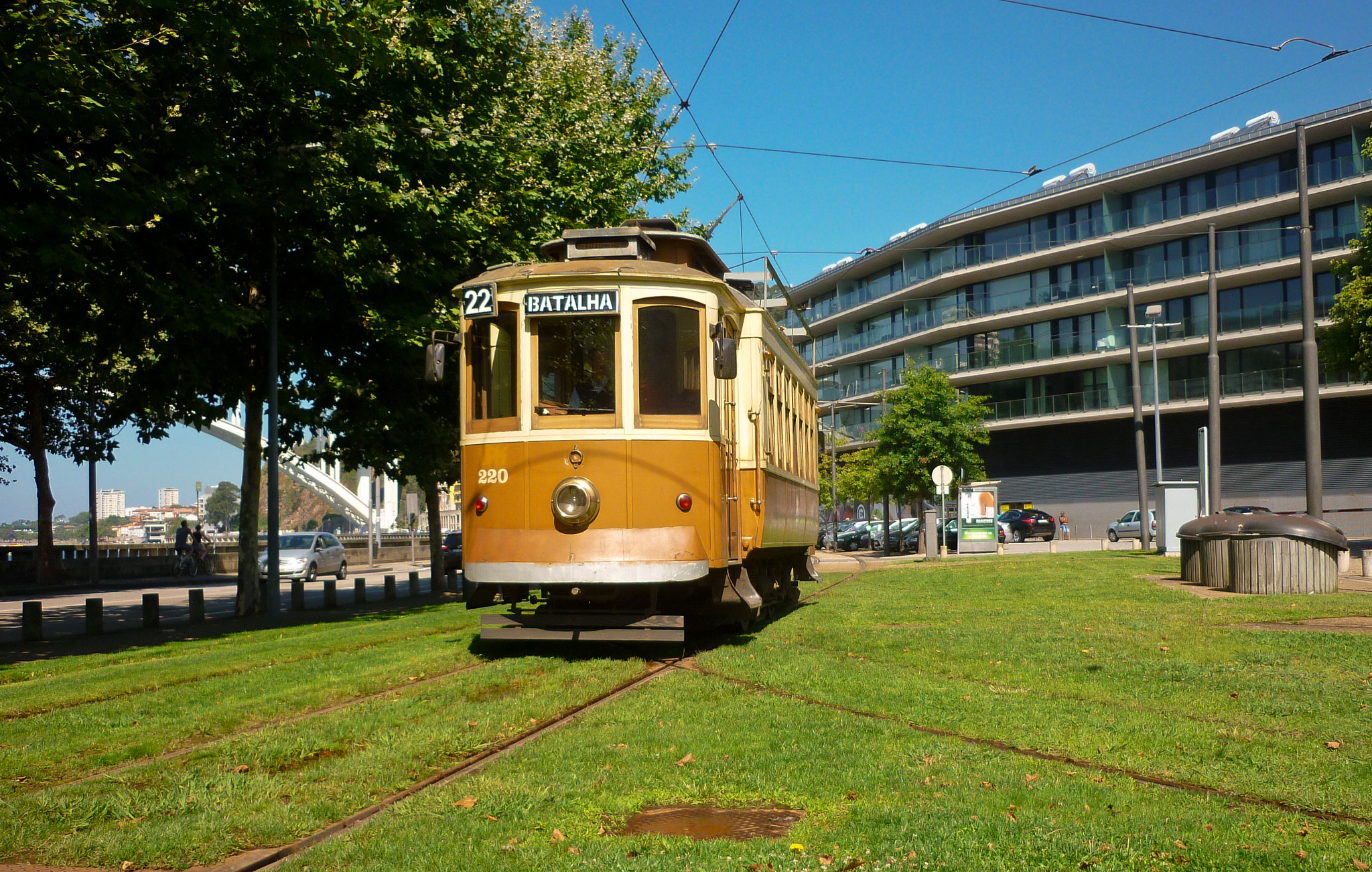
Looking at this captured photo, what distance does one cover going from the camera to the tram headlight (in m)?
10.3

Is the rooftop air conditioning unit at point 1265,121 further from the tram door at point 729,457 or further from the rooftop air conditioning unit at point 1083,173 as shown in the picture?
the tram door at point 729,457

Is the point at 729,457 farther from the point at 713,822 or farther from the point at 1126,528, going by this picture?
the point at 1126,528

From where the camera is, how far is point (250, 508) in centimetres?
1998

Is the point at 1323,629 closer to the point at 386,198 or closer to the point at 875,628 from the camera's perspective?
the point at 875,628

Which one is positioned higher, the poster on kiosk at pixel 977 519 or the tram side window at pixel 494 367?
the tram side window at pixel 494 367

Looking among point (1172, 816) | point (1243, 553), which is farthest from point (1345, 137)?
point (1172, 816)

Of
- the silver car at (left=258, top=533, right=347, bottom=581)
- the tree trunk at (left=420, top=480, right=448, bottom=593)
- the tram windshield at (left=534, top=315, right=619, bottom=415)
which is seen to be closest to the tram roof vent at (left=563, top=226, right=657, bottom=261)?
the tram windshield at (left=534, top=315, right=619, bottom=415)

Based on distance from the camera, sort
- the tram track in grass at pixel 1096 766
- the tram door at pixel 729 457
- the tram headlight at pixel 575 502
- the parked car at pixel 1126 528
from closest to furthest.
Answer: the tram track in grass at pixel 1096 766 < the tram headlight at pixel 575 502 < the tram door at pixel 729 457 < the parked car at pixel 1126 528

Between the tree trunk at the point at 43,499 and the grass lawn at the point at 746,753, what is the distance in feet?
91.1

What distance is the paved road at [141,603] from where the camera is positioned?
746 inches

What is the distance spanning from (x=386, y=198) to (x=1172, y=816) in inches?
575

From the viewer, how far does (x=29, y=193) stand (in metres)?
12.9

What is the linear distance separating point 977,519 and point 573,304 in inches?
1271

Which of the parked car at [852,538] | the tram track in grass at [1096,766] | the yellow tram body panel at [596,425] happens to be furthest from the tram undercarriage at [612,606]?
the parked car at [852,538]
